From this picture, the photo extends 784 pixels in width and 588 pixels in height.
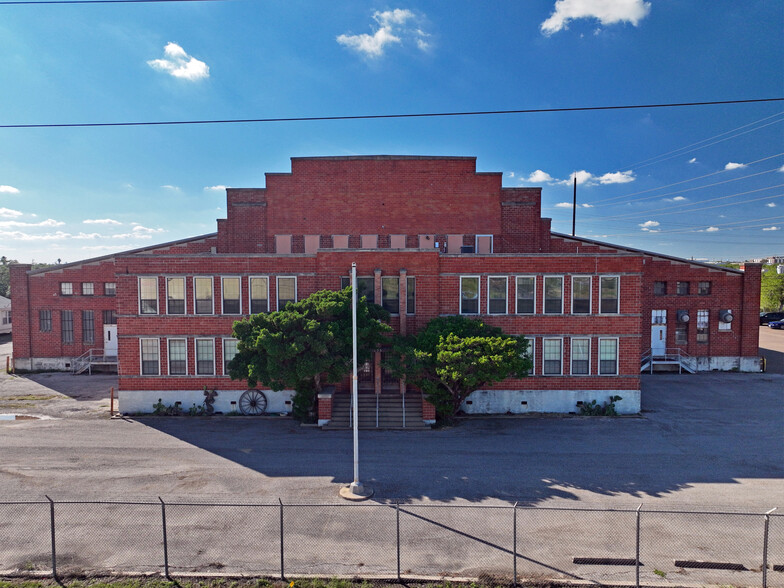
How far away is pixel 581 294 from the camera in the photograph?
22.9 metres

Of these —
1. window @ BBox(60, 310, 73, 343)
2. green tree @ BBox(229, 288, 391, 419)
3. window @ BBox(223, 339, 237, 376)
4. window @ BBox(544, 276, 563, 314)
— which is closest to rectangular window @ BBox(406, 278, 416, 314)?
green tree @ BBox(229, 288, 391, 419)

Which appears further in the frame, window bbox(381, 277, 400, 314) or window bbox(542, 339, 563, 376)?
window bbox(542, 339, 563, 376)

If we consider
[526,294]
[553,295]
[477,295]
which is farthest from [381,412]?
[553,295]

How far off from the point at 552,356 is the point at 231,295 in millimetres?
17775

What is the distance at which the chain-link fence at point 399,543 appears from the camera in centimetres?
1005

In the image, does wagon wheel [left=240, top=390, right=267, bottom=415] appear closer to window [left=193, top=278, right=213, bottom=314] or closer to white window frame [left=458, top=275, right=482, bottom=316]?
window [left=193, top=278, right=213, bottom=314]

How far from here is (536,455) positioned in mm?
17078

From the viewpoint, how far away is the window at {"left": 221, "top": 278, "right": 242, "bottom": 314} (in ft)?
74.4

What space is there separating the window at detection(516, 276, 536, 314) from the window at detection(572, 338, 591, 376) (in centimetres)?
304

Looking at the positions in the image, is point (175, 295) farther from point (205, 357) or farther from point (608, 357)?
point (608, 357)

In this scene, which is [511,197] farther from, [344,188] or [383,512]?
[383,512]

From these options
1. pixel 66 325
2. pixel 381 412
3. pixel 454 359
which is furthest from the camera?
pixel 66 325

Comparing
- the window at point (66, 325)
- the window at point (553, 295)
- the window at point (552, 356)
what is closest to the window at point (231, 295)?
the window at point (553, 295)

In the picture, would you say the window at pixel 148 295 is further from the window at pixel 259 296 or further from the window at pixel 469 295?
the window at pixel 469 295
